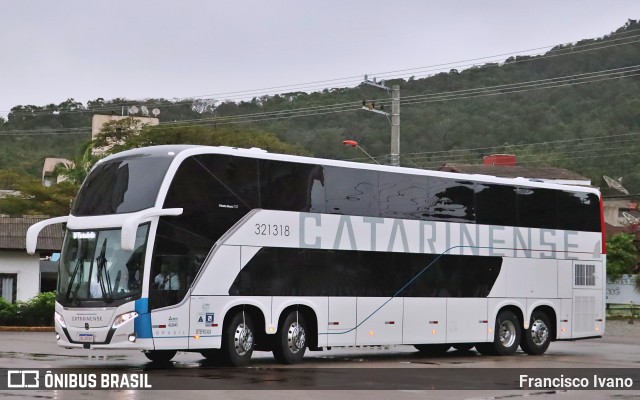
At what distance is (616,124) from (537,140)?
6.34 meters

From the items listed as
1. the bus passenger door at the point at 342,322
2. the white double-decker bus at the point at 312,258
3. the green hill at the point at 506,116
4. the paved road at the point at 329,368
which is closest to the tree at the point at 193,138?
the green hill at the point at 506,116

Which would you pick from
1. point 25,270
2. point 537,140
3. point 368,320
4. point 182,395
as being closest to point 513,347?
point 368,320

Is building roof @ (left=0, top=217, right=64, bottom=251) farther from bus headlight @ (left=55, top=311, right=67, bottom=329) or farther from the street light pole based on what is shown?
bus headlight @ (left=55, top=311, right=67, bottom=329)

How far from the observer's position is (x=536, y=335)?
28453 mm

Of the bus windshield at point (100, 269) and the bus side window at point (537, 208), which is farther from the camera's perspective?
the bus side window at point (537, 208)

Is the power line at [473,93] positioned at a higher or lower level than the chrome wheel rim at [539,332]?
higher

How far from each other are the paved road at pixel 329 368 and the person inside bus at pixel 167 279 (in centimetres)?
154

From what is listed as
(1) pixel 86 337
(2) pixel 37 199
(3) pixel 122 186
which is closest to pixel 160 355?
(1) pixel 86 337

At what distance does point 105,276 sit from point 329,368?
4.73 metres

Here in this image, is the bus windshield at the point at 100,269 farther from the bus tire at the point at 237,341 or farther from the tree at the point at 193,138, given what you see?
the tree at the point at 193,138

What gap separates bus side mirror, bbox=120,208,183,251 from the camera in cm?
1938

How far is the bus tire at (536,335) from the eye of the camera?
28.3 meters

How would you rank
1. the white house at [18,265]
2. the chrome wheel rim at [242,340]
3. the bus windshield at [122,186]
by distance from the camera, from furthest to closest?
the white house at [18,265] < the chrome wheel rim at [242,340] < the bus windshield at [122,186]

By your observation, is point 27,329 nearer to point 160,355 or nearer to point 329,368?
point 160,355
